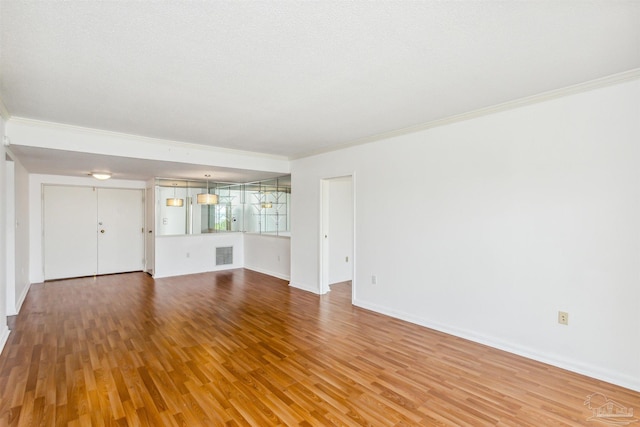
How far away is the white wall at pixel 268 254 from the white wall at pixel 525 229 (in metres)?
2.70

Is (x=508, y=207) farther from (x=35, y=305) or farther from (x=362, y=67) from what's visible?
(x=35, y=305)

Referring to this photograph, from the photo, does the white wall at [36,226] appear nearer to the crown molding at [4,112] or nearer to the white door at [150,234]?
the white door at [150,234]

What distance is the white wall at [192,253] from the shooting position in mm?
6906

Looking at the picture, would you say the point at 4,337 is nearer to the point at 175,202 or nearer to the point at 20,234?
the point at 20,234

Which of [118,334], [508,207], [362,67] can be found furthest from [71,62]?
[508,207]

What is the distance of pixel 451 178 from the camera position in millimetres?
3611

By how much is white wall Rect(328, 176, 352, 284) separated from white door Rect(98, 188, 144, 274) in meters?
4.95

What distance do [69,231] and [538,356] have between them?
28.1ft

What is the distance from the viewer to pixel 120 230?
740 centimetres

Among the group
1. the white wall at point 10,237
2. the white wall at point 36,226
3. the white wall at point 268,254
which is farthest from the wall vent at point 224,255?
the white wall at point 10,237

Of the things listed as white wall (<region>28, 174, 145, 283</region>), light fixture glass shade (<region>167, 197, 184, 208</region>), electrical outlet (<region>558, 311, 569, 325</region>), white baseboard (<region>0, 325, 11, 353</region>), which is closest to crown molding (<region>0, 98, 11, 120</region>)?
white baseboard (<region>0, 325, 11, 353</region>)

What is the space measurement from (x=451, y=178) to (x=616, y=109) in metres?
1.47

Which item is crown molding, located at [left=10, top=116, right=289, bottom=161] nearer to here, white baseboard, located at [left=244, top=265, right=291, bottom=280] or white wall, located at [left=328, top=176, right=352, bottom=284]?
white wall, located at [left=328, top=176, right=352, bottom=284]

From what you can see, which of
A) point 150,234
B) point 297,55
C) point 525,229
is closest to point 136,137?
point 297,55
